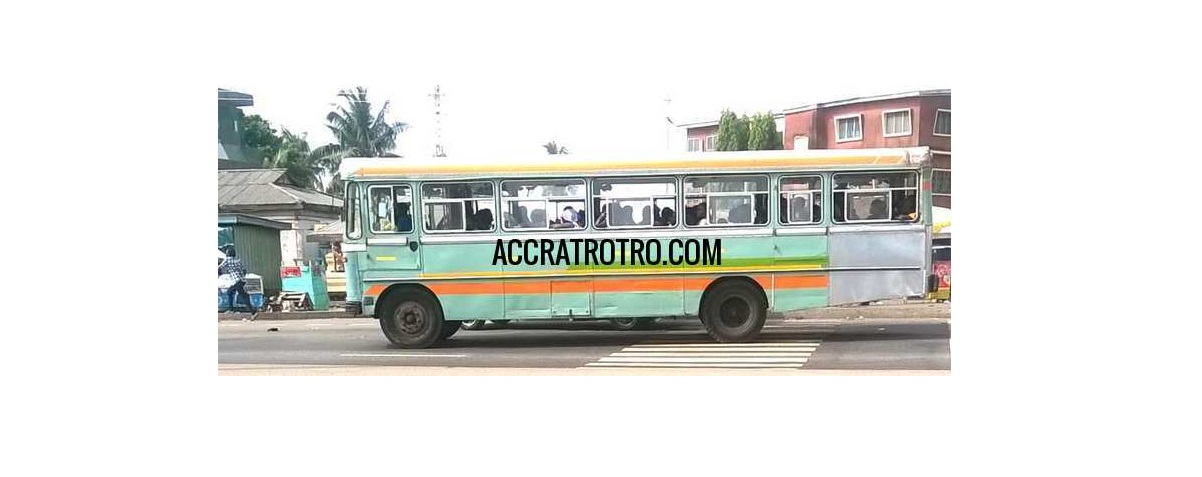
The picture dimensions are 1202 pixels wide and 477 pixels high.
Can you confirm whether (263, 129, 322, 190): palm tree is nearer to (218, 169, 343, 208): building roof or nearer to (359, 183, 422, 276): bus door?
(218, 169, 343, 208): building roof

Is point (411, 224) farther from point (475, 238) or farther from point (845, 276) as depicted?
point (845, 276)

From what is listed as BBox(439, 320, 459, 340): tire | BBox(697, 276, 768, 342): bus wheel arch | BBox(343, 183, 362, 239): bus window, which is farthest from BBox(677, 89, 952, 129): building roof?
BBox(343, 183, 362, 239): bus window

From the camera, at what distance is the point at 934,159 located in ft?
31.4

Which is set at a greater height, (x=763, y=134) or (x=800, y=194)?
(x=763, y=134)

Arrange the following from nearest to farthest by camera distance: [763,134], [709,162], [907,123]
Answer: [907,123]
[763,134]
[709,162]

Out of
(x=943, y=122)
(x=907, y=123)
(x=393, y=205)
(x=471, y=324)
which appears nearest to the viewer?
(x=943, y=122)

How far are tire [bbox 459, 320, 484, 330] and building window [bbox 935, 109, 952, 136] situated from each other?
4466mm

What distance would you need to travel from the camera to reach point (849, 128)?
9.61 meters

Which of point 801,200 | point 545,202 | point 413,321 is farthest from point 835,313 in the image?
point 413,321

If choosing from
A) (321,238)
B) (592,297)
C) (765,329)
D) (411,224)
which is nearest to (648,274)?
(592,297)

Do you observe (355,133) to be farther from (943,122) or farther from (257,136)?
(943,122)

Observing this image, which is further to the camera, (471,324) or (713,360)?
(471,324)

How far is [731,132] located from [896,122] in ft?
4.67

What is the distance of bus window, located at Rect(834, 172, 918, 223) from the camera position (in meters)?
9.78
